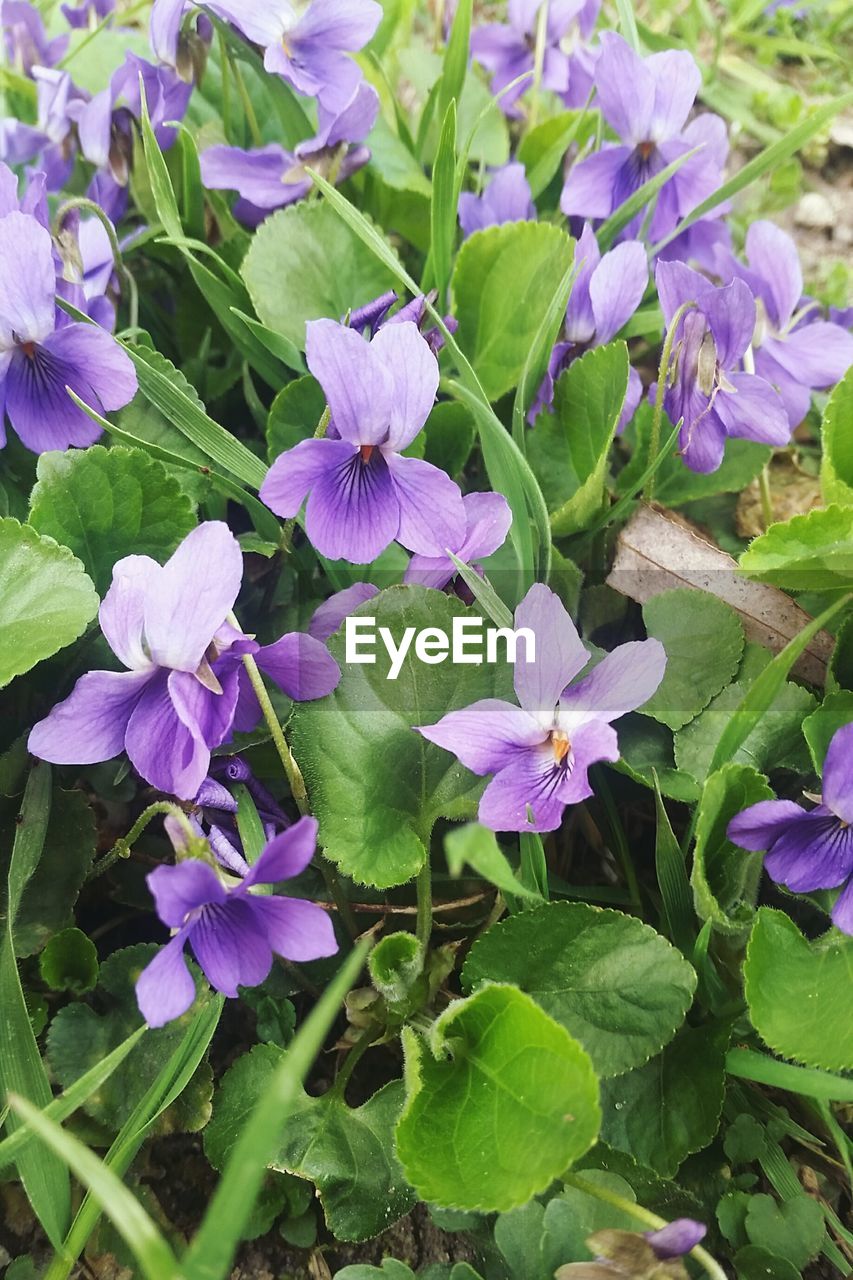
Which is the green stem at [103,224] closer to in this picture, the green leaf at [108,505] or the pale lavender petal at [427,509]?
the green leaf at [108,505]

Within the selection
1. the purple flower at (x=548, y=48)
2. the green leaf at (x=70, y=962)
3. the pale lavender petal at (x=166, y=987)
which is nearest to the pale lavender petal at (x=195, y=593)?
the pale lavender petal at (x=166, y=987)

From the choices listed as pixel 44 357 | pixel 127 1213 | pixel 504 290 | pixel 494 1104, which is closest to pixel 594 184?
pixel 504 290

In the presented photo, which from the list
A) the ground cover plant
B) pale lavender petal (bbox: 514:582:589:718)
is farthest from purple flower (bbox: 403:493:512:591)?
pale lavender petal (bbox: 514:582:589:718)

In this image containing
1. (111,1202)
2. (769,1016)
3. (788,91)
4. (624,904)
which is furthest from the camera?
(788,91)

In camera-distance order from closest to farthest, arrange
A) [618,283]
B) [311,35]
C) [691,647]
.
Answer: [691,647] → [618,283] → [311,35]

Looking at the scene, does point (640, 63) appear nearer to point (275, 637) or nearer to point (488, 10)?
point (275, 637)

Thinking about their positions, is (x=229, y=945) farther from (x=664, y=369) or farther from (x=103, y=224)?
(x=103, y=224)

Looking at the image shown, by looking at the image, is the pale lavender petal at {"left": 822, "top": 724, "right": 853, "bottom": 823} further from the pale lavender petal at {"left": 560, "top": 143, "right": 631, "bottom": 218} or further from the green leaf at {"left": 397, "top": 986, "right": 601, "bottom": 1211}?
the pale lavender petal at {"left": 560, "top": 143, "right": 631, "bottom": 218}

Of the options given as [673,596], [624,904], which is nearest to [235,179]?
[673,596]
